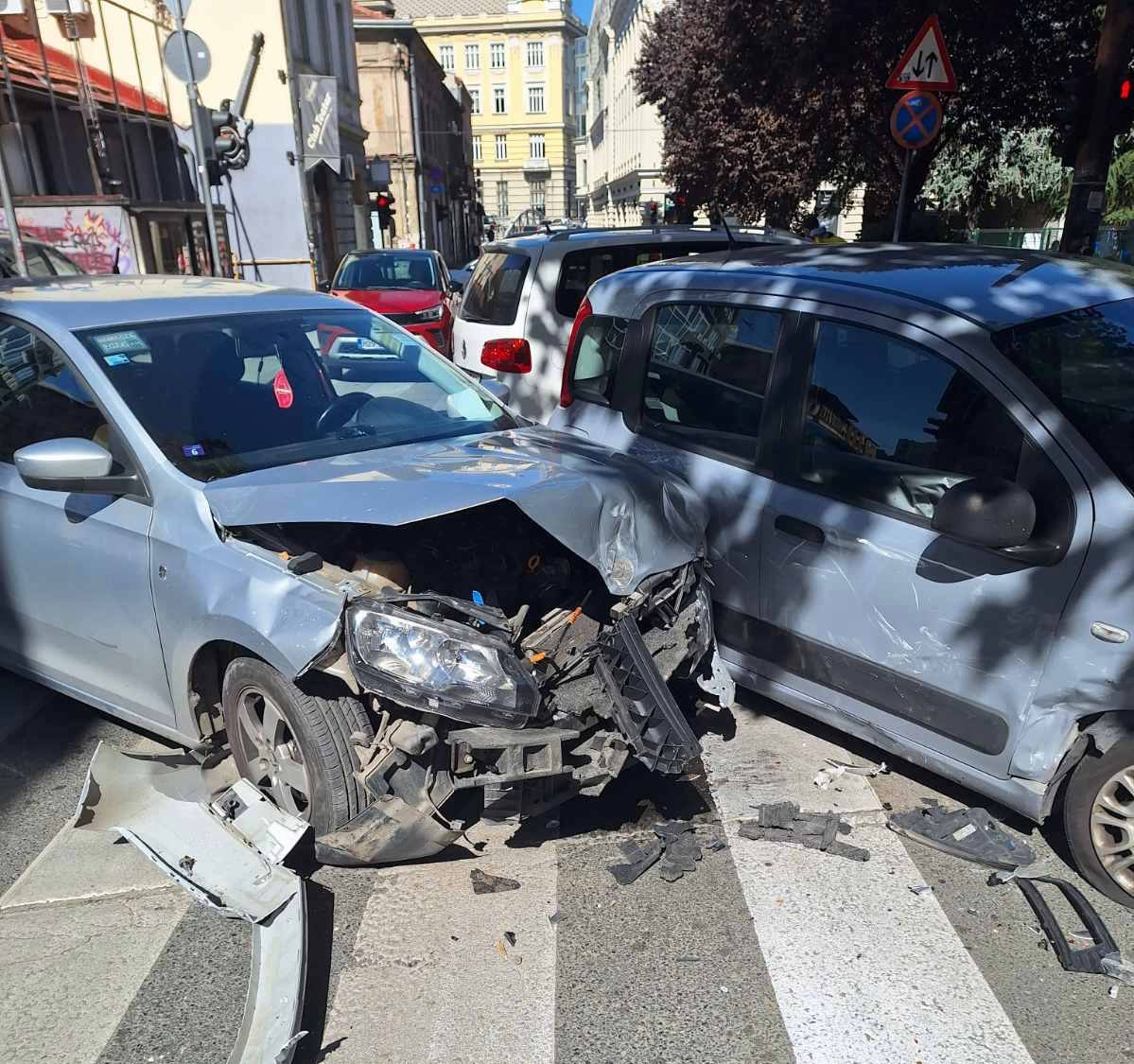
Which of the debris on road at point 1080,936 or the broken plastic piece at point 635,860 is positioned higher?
the debris on road at point 1080,936

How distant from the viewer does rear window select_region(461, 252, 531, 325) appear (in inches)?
296

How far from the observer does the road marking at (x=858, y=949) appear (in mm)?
2418

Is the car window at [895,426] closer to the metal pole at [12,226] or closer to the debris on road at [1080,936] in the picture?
the debris on road at [1080,936]

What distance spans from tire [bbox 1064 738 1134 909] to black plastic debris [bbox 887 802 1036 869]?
0.79 ft

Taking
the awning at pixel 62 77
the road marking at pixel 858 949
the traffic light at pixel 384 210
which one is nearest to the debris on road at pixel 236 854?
the road marking at pixel 858 949

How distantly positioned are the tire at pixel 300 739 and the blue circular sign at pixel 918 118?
23.9 ft

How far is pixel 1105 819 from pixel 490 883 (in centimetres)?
197

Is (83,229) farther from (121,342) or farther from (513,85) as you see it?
(513,85)

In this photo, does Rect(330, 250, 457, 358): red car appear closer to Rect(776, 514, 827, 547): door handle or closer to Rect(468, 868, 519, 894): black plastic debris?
Rect(776, 514, 827, 547): door handle

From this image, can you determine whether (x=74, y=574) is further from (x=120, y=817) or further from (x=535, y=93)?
(x=535, y=93)

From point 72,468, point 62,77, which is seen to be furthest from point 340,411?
point 62,77

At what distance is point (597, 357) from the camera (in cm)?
471

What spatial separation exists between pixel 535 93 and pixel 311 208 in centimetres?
8290

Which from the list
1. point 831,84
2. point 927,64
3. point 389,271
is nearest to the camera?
point 927,64
